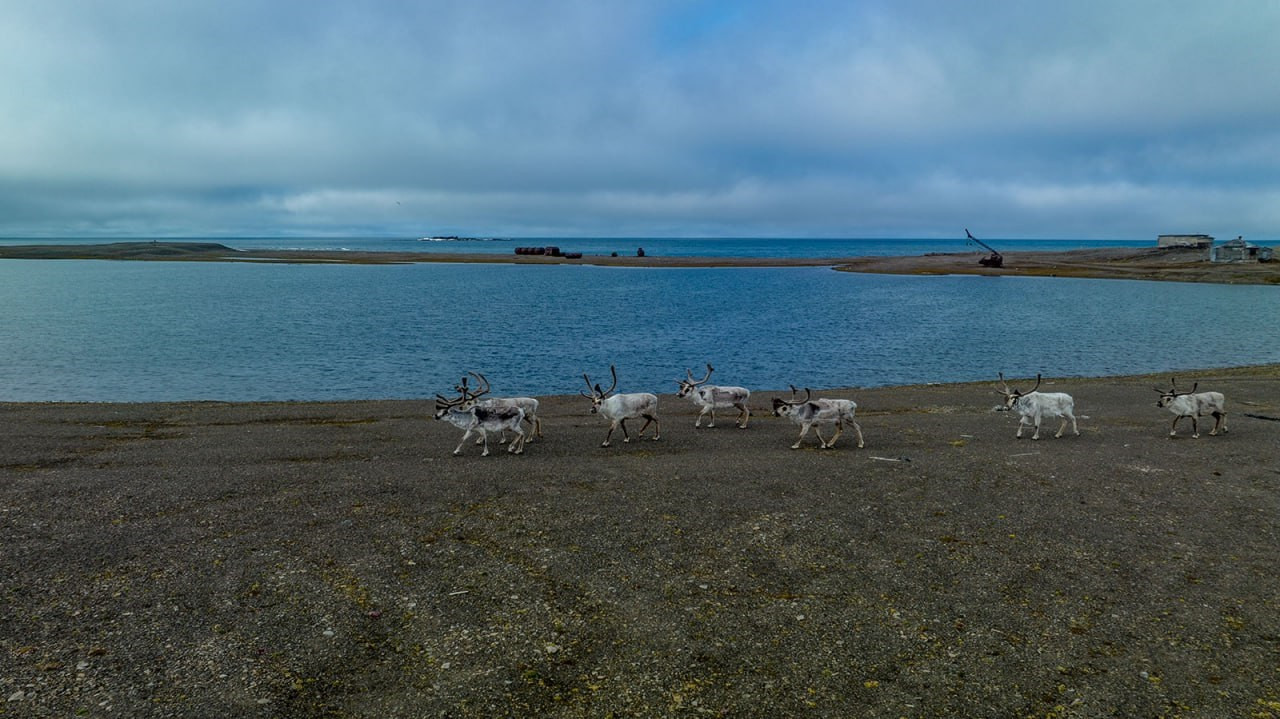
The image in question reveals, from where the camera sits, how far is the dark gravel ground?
7918 mm

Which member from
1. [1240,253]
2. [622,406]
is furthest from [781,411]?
[1240,253]

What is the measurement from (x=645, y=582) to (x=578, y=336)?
134 feet

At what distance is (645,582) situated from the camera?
10.5m

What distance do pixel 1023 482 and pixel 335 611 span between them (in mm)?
13229

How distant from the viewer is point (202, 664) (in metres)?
8.30

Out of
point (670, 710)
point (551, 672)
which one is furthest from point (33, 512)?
point (670, 710)

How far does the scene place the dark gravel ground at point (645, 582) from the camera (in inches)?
312

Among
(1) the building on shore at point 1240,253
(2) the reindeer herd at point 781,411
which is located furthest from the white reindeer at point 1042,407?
(1) the building on shore at point 1240,253

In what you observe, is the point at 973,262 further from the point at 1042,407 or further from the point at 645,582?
the point at 645,582

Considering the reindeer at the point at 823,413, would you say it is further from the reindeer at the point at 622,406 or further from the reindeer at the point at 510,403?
the reindeer at the point at 510,403

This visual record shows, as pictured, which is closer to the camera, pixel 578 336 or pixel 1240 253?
pixel 578 336

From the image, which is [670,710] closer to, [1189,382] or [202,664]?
[202,664]

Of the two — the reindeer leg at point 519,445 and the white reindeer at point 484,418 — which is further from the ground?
the white reindeer at point 484,418

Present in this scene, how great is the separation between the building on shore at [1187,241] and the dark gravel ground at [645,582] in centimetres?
11978
